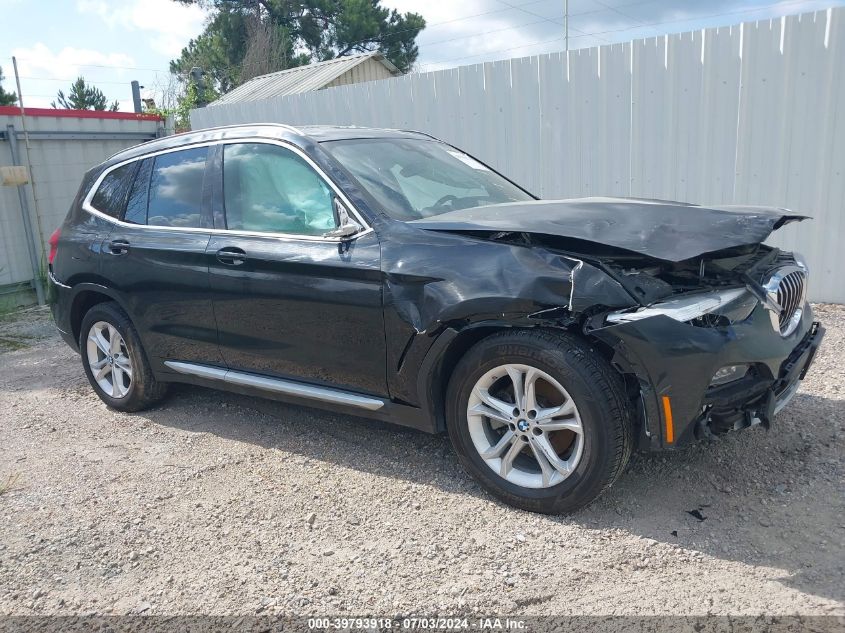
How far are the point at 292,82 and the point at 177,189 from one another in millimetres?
14020

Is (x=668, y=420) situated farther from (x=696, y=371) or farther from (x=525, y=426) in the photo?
(x=525, y=426)

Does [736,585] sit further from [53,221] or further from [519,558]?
[53,221]

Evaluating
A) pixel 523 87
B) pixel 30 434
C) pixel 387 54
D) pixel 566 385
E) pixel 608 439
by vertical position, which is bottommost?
pixel 30 434

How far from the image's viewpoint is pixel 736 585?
2855mm

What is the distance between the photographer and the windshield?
13.3 ft

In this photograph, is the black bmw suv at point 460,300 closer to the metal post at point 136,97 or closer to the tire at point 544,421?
the tire at point 544,421

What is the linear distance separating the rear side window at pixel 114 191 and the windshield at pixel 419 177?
1760 millimetres

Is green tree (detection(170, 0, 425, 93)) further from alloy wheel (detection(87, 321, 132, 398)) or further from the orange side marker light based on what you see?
the orange side marker light

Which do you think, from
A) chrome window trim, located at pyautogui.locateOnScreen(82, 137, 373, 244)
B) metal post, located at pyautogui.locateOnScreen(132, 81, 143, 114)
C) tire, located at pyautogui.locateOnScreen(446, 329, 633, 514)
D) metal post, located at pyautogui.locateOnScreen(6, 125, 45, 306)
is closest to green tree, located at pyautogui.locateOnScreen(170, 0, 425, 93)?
metal post, located at pyautogui.locateOnScreen(132, 81, 143, 114)

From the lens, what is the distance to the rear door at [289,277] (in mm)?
3816

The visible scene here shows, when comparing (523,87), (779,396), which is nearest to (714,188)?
(523,87)

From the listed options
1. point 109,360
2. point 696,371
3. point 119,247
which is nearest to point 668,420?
point 696,371

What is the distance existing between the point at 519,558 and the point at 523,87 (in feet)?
20.0

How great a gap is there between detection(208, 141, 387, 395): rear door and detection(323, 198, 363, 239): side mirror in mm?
41
